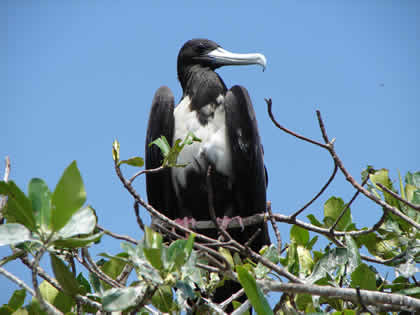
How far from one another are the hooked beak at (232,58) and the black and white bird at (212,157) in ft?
0.03

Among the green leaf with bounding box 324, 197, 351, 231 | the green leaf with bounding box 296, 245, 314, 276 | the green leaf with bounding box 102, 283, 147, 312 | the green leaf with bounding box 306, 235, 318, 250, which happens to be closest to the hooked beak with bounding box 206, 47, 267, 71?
the green leaf with bounding box 324, 197, 351, 231

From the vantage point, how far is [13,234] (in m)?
1.53

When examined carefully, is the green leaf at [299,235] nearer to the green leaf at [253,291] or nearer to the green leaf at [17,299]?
the green leaf at [253,291]

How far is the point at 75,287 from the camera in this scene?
192 centimetres

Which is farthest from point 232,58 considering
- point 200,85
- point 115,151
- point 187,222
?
point 115,151

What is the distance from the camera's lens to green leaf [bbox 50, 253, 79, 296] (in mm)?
1812

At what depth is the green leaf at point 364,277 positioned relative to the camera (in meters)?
2.04

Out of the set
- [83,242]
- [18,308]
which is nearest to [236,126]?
[18,308]

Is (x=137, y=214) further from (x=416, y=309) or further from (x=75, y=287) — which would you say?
(x=416, y=309)

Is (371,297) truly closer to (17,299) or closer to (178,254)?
(178,254)

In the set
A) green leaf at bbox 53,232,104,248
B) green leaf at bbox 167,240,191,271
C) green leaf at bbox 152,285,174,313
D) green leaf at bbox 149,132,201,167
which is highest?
green leaf at bbox 149,132,201,167

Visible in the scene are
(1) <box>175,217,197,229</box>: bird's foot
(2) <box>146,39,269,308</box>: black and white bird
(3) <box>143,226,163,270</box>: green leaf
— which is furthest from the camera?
(2) <box>146,39,269,308</box>: black and white bird

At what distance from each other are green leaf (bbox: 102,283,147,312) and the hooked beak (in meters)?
2.64

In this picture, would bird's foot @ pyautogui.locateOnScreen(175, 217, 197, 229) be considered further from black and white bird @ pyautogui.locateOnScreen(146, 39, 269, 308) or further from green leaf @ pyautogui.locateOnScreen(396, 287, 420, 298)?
green leaf @ pyautogui.locateOnScreen(396, 287, 420, 298)
